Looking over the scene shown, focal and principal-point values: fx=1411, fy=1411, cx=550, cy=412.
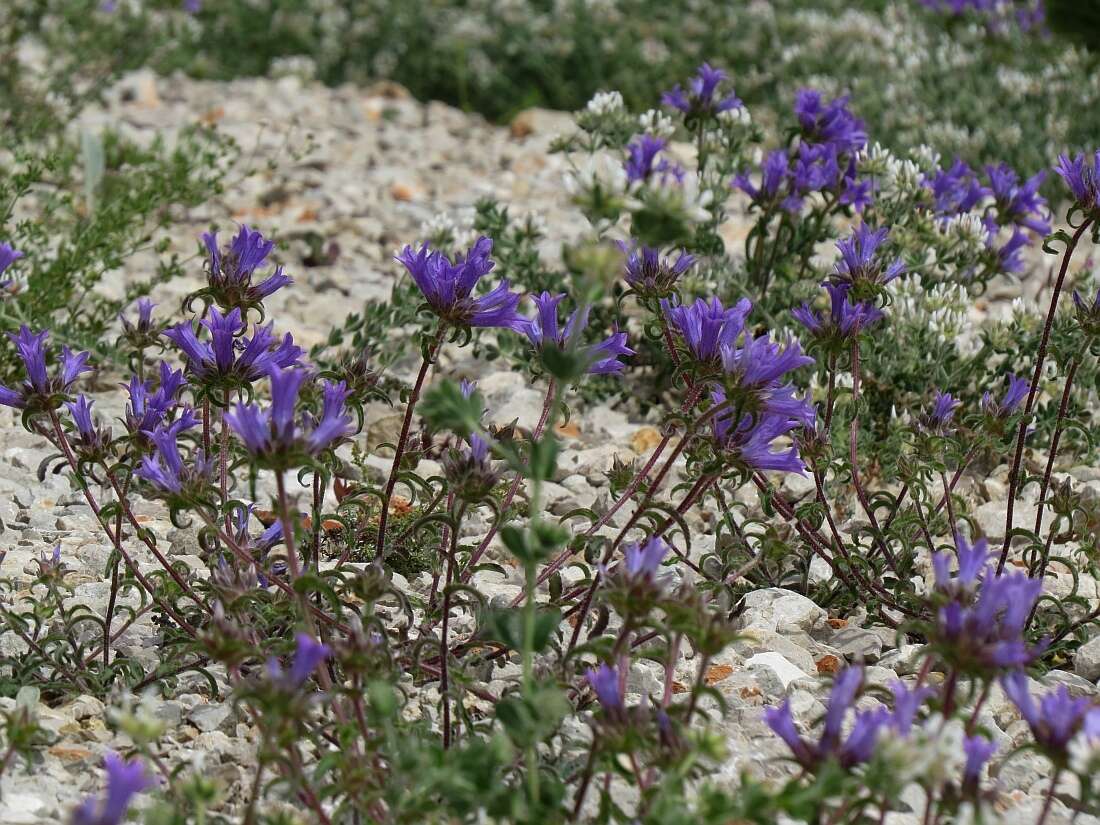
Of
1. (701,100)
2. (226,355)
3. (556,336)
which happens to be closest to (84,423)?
(226,355)

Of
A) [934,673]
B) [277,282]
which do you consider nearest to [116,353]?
[277,282]

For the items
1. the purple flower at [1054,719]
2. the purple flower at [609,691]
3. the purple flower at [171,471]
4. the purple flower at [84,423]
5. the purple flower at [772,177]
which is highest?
the purple flower at [772,177]

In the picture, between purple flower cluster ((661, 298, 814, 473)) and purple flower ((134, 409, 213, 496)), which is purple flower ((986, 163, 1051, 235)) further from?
purple flower ((134, 409, 213, 496))

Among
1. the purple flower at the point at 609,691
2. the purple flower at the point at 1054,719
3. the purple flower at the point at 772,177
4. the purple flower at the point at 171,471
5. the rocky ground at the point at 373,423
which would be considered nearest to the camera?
the purple flower at the point at 1054,719

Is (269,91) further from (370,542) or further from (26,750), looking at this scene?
(26,750)

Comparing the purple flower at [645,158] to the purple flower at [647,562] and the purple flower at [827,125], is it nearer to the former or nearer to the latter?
the purple flower at [827,125]

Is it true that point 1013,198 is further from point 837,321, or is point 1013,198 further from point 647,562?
point 647,562

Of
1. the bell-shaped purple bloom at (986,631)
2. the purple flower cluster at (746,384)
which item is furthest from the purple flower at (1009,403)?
the bell-shaped purple bloom at (986,631)
